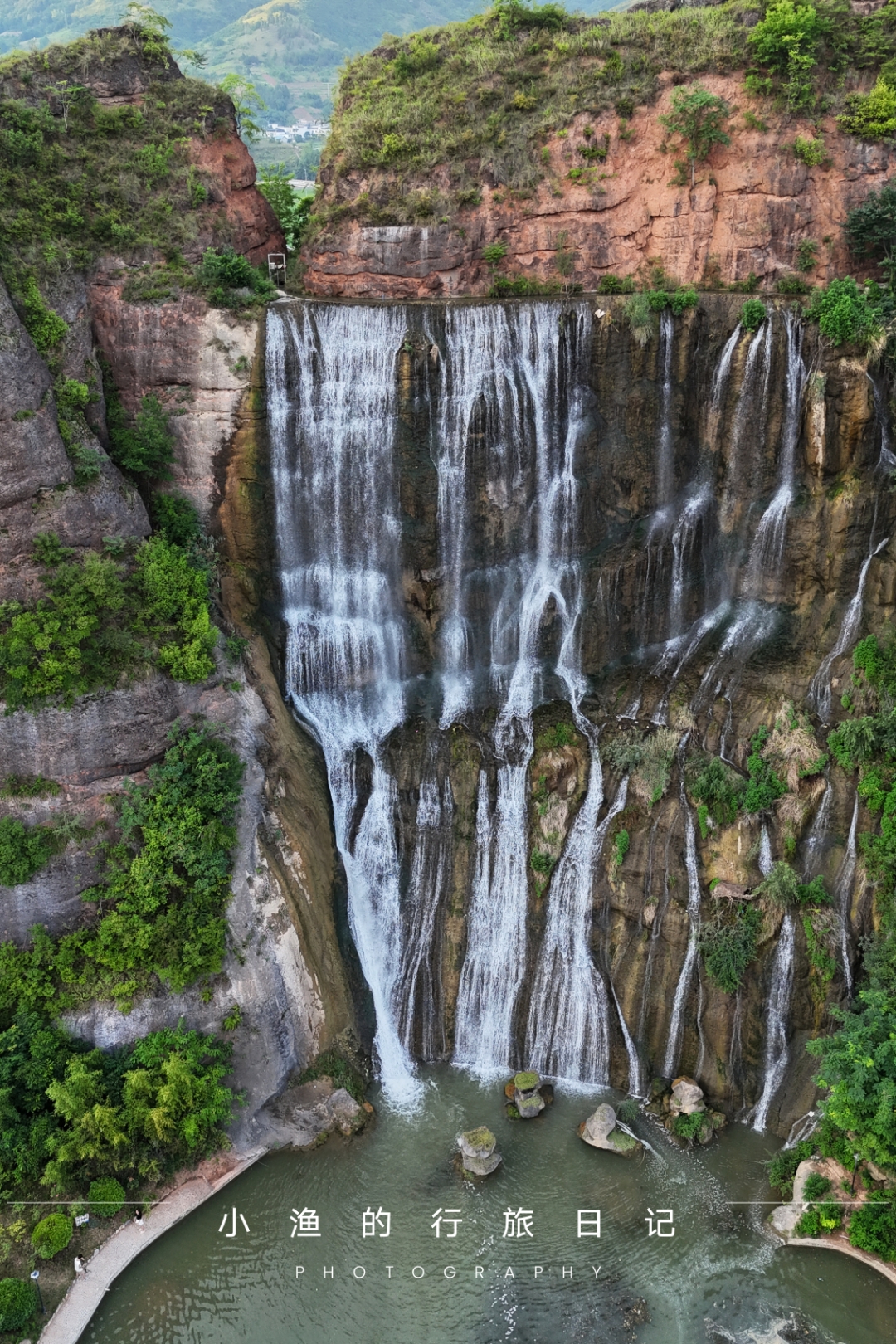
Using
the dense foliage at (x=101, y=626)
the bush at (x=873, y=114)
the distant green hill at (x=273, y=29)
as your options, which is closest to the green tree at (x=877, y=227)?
the bush at (x=873, y=114)

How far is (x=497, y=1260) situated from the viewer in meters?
15.1

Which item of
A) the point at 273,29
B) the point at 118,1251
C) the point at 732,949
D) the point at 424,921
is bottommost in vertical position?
the point at 118,1251

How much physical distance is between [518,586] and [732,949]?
9.09 metres

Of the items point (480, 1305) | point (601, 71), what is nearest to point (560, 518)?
point (601, 71)

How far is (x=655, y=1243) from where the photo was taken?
50.1 feet

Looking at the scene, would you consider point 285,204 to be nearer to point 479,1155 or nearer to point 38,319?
point 38,319

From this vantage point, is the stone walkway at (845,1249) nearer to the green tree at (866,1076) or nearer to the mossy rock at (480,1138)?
the green tree at (866,1076)

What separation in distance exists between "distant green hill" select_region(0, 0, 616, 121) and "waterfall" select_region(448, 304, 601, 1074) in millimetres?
56443

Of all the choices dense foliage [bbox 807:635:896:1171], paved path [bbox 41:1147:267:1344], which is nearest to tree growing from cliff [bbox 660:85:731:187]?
dense foliage [bbox 807:635:896:1171]

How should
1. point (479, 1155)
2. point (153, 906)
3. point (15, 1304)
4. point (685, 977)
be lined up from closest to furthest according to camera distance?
point (15, 1304), point (479, 1155), point (153, 906), point (685, 977)

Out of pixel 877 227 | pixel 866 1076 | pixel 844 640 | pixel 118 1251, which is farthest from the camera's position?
pixel 877 227

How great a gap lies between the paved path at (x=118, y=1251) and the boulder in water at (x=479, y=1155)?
12.4 feet

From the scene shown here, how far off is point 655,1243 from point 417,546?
14371 mm

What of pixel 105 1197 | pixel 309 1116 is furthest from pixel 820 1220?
pixel 105 1197
